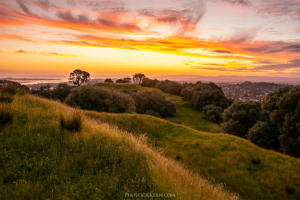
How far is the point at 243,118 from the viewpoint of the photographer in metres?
40.8

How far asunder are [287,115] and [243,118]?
52.0 ft

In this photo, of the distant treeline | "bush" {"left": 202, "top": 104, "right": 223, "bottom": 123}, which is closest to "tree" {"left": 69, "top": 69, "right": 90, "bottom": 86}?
the distant treeline

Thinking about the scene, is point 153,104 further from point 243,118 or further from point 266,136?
point 266,136

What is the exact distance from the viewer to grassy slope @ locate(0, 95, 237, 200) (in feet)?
14.0

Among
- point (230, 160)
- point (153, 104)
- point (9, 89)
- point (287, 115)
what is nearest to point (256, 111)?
point (287, 115)

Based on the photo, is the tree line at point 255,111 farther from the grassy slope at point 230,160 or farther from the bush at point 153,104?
the bush at point 153,104

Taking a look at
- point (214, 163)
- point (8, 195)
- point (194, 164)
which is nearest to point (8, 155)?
point (8, 195)

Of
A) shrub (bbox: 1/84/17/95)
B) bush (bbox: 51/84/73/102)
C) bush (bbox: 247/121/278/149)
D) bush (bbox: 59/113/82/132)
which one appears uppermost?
shrub (bbox: 1/84/17/95)

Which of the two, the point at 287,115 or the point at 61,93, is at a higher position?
the point at 61,93

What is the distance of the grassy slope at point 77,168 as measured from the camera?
14.0ft

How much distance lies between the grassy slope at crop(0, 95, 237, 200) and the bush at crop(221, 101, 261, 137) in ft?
128

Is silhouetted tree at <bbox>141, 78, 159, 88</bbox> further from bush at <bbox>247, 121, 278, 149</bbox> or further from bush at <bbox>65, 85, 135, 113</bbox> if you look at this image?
bush at <bbox>247, 121, 278, 149</bbox>

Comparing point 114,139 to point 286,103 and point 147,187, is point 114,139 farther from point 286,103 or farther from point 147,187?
point 286,103

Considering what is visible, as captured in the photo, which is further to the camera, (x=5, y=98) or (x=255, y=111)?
(x=255, y=111)
